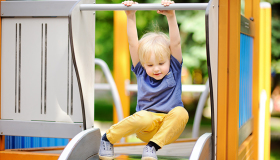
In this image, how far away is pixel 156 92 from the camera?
2322 mm

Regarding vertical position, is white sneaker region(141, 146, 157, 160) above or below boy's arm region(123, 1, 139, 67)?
below

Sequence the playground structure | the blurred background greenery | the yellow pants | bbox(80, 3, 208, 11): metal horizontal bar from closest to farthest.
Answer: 1. bbox(80, 3, 208, 11): metal horizontal bar
2. the yellow pants
3. the playground structure
4. the blurred background greenery

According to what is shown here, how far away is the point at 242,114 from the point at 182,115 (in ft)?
2.14

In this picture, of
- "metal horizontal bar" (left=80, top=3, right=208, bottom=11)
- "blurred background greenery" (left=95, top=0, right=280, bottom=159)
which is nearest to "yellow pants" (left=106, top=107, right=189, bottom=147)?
"metal horizontal bar" (left=80, top=3, right=208, bottom=11)

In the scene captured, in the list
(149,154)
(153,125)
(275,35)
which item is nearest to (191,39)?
(275,35)

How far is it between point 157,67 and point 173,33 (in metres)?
0.25

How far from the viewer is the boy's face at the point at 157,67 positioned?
2285 millimetres

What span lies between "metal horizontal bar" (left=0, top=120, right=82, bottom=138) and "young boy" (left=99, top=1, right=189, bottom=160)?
15.8 inches

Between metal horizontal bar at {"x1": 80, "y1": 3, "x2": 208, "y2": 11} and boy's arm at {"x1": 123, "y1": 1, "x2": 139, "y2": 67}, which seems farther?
boy's arm at {"x1": 123, "y1": 1, "x2": 139, "y2": 67}

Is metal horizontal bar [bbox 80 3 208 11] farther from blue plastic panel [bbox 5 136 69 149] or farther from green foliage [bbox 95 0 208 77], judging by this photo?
green foliage [bbox 95 0 208 77]

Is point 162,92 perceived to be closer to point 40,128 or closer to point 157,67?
point 157,67

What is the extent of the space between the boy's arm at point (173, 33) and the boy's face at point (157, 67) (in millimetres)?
74

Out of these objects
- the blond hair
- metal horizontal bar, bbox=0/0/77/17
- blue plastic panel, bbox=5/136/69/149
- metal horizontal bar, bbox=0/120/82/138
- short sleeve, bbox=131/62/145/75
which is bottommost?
blue plastic panel, bbox=5/136/69/149

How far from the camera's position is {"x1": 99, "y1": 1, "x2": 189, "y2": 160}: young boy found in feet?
7.19
